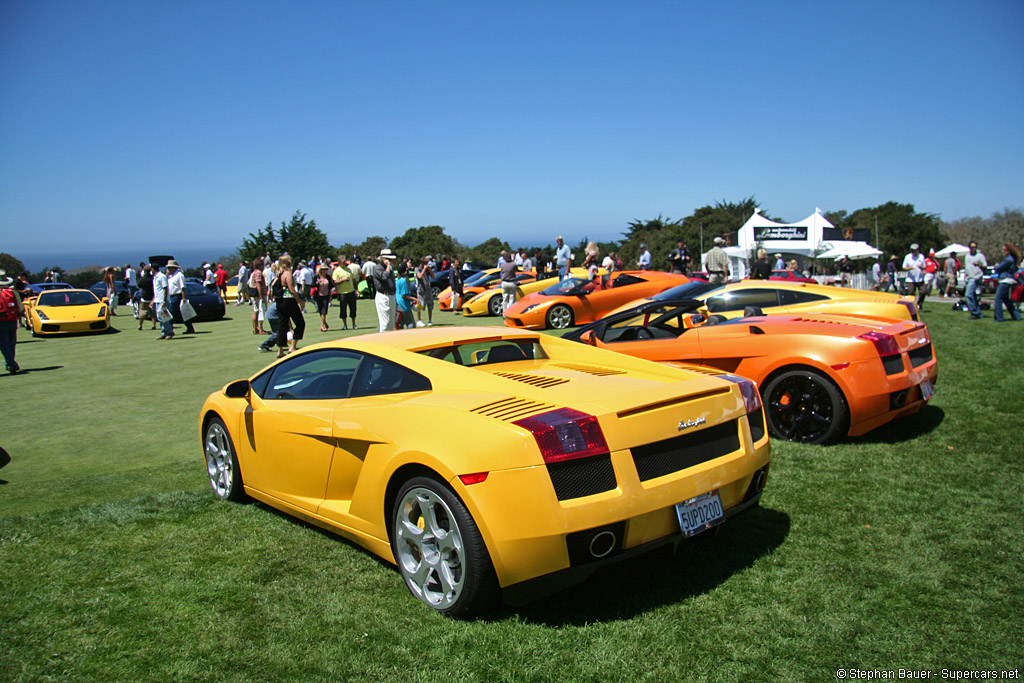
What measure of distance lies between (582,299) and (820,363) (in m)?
11.1

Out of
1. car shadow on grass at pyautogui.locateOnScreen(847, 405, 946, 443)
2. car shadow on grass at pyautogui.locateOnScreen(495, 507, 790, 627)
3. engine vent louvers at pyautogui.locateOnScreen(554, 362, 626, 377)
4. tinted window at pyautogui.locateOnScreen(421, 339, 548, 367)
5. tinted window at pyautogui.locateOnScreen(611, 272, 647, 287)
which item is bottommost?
car shadow on grass at pyautogui.locateOnScreen(847, 405, 946, 443)

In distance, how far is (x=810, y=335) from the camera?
576 cm

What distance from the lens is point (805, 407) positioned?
585 cm

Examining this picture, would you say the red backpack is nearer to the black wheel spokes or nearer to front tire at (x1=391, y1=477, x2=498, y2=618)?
front tire at (x1=391, y1=477, x2=498, y2=618)

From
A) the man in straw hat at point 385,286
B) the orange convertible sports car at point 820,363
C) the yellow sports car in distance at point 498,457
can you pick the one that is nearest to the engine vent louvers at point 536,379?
the yellow sports car in distance at point 498,457

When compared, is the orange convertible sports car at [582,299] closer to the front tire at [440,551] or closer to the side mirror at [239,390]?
the side mirror at [239,390]

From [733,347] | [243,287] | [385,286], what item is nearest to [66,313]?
[243,287]

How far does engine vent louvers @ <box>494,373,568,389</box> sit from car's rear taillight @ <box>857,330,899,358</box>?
3.25m

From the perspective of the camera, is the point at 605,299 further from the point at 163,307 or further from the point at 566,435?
the point at 566,435

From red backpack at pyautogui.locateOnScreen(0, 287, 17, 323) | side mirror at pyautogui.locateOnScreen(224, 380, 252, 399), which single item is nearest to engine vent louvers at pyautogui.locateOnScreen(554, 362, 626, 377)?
side mirror at pyautogui.locateOnScreen(224, 380, 252, 399)

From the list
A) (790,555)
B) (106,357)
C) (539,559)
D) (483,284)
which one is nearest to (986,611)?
(790,555)

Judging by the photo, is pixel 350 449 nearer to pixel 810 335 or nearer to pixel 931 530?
pixel 931 530

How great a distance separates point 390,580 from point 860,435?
14.0 ft

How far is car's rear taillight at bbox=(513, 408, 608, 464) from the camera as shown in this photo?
9.45 ft
